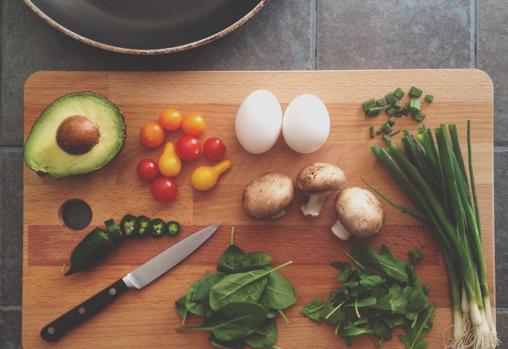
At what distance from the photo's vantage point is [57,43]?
4.14 ft

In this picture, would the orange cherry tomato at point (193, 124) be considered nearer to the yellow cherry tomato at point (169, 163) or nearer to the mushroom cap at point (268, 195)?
the yellow cherry tomato at point (169, 163)

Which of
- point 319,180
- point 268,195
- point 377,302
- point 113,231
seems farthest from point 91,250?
point 377,302

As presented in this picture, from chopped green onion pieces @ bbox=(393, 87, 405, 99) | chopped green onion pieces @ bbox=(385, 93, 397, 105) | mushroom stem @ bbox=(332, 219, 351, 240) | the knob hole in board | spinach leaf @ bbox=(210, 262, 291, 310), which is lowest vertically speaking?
spinach leaf @ bbox=(210, 262, 291, 310)

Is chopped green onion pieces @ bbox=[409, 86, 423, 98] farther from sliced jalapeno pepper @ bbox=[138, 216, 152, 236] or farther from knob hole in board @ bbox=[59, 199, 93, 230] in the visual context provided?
knob hole in board @ bbox=[59, 199, 93, 230]

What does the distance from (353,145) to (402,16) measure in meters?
0.34

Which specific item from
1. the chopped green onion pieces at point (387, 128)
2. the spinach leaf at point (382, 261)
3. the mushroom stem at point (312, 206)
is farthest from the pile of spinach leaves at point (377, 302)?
the chopped green onion pieces at point (387, 128)

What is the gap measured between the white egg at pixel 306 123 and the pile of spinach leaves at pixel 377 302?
0.85 feet

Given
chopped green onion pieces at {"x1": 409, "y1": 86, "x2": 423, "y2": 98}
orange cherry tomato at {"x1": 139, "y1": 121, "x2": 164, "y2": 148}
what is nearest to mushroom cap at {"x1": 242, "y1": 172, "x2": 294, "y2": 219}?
orange cherry tomato at {"x1": 139, "y1": 121, "x2": 164, "y2": 148}

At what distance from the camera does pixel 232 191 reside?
1.20m

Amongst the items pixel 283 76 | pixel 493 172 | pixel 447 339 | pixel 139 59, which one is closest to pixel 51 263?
pixel 139 59

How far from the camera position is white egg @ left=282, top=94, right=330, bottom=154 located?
110 cm

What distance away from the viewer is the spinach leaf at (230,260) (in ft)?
3.83

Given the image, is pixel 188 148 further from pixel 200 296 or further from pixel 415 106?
pixel 415 106

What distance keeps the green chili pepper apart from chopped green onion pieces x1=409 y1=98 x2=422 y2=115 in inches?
28.6
